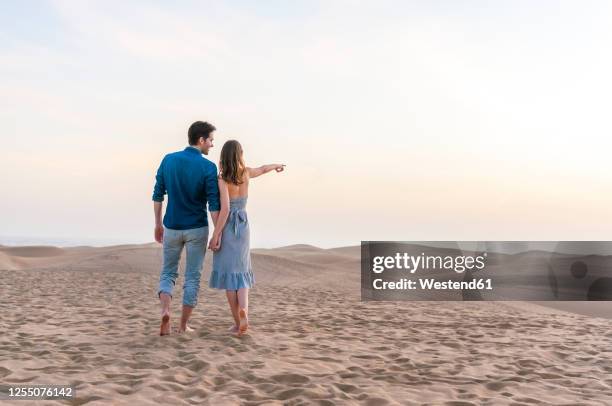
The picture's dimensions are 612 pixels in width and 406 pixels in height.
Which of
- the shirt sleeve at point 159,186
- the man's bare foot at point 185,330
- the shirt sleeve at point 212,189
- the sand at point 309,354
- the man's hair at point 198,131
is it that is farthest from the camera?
the man's bare foot at point 185,330

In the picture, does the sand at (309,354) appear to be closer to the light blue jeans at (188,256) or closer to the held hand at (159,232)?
the light blue jeans at (188,256)

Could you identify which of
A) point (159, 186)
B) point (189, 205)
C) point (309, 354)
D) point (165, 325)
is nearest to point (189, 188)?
point (189, 205)

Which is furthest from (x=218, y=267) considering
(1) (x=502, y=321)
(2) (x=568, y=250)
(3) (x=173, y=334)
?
(2) (x=568, y=250)

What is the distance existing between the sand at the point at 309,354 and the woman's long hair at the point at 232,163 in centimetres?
170

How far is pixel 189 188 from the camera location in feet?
18.9

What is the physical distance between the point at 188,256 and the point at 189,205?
547mm

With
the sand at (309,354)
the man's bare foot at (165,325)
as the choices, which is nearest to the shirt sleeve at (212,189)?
the man's bare foot at (165,325)

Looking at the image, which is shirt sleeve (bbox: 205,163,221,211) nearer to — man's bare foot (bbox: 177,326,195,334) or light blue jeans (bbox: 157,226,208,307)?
light blue jeans (bbox: 157,226,208,307)

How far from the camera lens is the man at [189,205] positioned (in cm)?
575

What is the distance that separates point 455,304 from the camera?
428 inches

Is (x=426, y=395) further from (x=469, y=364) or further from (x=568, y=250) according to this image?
(x=568, y=250)

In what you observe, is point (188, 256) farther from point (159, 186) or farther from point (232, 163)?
point (232, 163)

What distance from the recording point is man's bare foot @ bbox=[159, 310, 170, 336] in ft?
19.5

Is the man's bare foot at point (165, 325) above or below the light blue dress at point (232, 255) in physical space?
below
